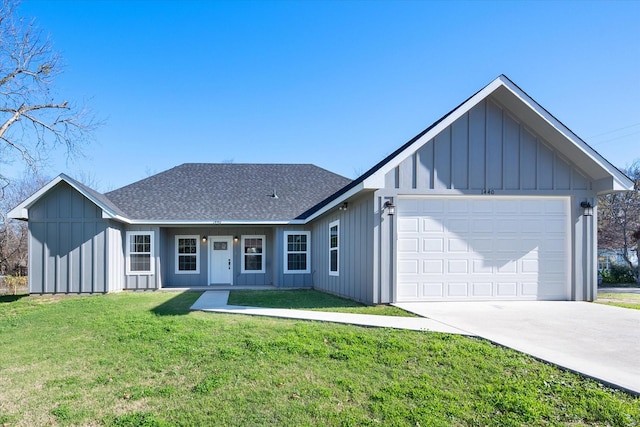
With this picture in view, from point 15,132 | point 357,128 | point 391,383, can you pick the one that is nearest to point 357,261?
point 391,383

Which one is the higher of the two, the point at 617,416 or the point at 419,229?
the point at 419,229

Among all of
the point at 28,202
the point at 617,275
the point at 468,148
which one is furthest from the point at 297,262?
the point at 617,275

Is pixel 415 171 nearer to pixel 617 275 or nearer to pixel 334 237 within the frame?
pixel 334 237

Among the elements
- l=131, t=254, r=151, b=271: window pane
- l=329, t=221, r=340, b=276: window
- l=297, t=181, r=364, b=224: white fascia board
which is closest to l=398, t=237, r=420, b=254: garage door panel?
l=297, t=181, r=364, b=224: white fascia board

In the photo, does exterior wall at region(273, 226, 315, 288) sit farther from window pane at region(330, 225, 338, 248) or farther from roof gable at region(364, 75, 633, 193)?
roof gable at region(364, 75, 633, 193)

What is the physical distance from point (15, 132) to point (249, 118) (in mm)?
11501

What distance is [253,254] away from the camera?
15.9 metres

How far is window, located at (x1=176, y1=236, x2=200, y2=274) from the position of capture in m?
15.5

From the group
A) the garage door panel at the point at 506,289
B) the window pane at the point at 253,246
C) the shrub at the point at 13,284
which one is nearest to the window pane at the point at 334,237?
the garage door panel at the point at 506,289

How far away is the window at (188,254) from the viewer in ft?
50.9

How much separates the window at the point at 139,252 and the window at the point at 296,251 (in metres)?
5.01

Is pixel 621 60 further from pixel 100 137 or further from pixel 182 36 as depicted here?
pixel 100 137

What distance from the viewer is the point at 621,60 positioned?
12648 millimetres

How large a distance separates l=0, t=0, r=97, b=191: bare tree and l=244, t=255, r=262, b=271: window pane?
760cm
